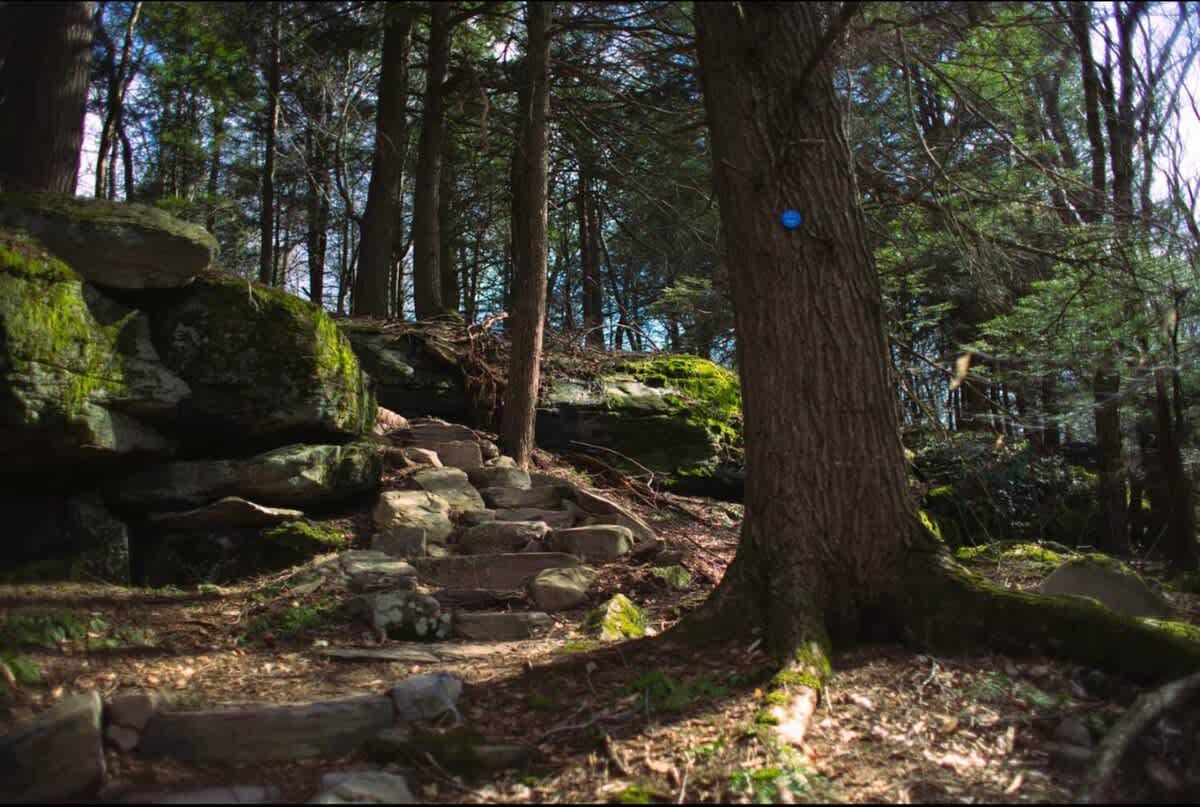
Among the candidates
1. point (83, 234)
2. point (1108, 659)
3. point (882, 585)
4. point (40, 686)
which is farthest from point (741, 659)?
point (83, 234)

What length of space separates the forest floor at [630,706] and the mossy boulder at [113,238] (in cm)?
230

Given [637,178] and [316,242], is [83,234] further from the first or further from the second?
[316,242]

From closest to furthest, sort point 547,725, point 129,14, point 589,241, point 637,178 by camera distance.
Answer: point 547,725 < point 637,178 < point 129,14 < point 589,241

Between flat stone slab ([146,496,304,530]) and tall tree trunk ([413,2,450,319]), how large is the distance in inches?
204

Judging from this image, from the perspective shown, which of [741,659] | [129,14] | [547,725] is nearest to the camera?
[547,725]

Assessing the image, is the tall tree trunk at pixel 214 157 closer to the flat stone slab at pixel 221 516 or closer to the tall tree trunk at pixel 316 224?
the tall tree trunk at pixel 316 224

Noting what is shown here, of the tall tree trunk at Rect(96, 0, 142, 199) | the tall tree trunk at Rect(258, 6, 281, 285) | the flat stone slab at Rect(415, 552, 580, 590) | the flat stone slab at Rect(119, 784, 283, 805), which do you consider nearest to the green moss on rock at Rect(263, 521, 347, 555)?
the flat stone slab at Rect(415, 552, 580, 590)

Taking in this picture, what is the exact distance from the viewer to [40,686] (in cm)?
429

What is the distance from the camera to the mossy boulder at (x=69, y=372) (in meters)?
5.27

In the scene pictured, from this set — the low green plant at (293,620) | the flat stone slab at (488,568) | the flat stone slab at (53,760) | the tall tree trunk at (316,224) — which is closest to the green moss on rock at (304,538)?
the flat stone slab at (488,568)

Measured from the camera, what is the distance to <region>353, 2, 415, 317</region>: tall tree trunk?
38.8 feet

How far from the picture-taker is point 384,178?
1207 cm

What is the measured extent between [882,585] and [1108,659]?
3.47ft

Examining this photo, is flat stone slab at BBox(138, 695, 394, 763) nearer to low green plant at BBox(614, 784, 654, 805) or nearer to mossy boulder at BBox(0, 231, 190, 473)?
low green plant at BBox(614, 784, 654, 805)
